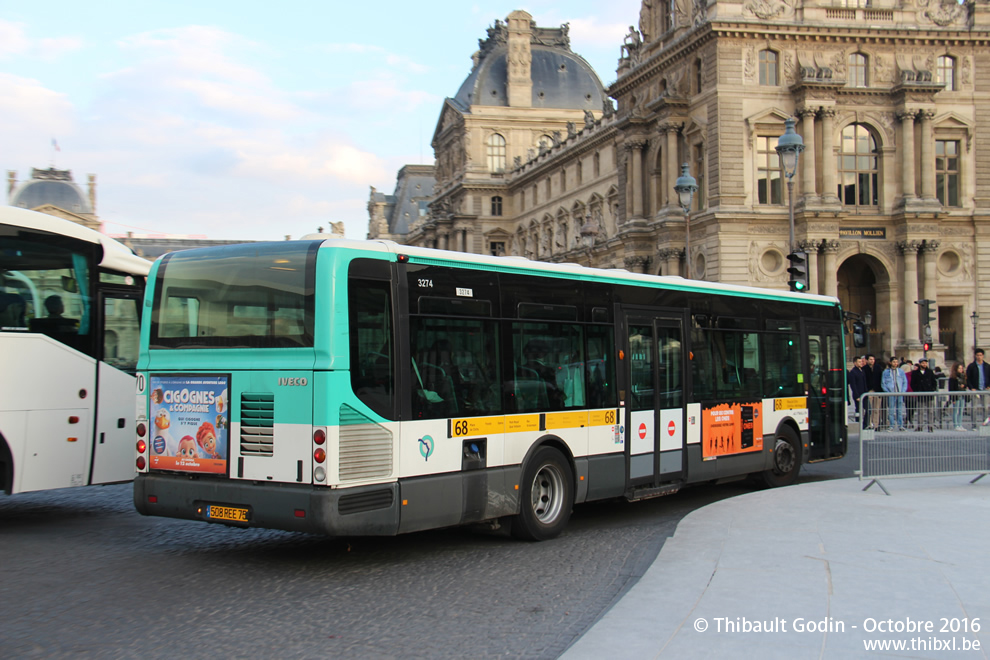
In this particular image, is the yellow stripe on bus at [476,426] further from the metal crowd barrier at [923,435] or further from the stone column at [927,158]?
the stone column at [927,158]

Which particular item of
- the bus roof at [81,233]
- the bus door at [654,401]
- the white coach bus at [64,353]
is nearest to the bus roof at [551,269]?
the bus door at [654,401]

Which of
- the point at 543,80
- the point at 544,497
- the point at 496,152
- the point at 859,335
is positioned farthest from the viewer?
the point at 543,80

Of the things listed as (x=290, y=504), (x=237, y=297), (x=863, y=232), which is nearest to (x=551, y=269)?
(x=237, y=297)

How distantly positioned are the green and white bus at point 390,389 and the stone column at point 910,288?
37.8m

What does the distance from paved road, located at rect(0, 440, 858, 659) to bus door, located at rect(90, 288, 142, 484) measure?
26.2 inches

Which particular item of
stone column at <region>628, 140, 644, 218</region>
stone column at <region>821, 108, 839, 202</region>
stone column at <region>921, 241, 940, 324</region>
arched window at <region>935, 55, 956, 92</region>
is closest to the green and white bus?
stone column at <region>821, 108, 839, 202</region>

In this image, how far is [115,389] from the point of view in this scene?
11.3m

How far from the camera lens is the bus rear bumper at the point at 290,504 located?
7.70 m

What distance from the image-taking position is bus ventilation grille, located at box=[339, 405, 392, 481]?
7.84m

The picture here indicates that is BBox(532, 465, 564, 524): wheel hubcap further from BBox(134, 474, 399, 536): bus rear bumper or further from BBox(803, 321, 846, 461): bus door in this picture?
BBox(803, 321, 846, 461): bus door

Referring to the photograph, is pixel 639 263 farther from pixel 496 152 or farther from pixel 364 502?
pixel 496 152

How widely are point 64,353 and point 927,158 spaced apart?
44.3 m

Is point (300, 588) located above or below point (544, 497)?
below

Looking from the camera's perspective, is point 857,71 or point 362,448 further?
point 857,71
